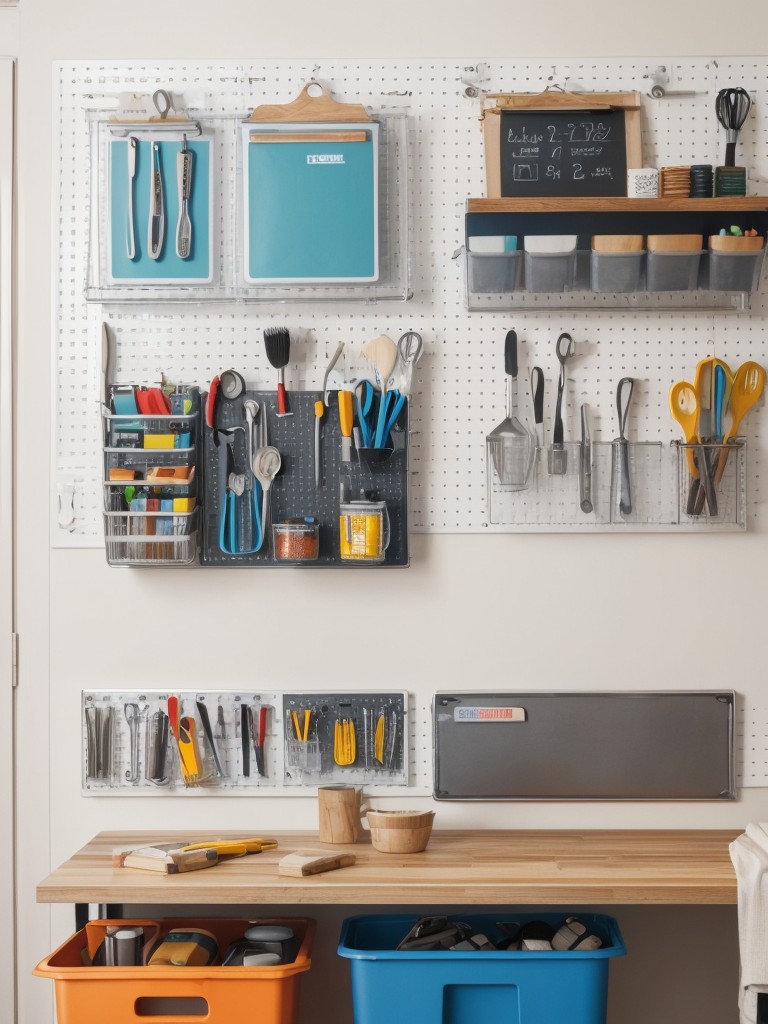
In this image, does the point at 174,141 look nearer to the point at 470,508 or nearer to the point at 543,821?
the point at 470,508

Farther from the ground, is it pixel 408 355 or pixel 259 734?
pixel 408 355

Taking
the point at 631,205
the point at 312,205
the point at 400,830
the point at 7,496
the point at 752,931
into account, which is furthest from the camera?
the point at 7,496

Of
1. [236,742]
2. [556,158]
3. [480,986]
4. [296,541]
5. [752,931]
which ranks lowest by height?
[480,986]

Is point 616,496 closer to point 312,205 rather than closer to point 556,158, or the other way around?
point 556,158

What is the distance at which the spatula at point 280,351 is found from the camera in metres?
2.17

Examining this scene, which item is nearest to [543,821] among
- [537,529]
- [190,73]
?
[537,529]

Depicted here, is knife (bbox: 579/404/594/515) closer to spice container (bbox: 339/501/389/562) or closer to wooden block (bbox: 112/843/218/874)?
spice container (bbox: 339/501/389/562)

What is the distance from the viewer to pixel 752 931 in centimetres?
176

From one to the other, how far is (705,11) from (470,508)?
1206 millimetres

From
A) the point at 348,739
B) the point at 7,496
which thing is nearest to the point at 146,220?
the point at 7,496

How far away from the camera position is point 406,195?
7.25 ft

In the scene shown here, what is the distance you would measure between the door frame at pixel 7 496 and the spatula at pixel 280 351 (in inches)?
23.1

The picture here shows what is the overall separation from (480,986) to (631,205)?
1.51 m

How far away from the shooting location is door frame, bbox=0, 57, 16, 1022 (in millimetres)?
2225
